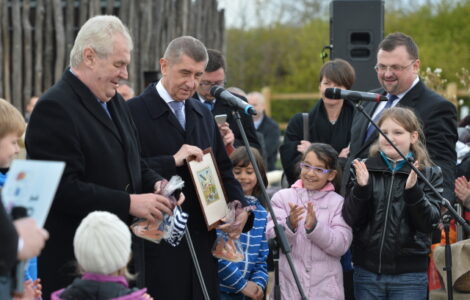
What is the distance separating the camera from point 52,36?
12.8m

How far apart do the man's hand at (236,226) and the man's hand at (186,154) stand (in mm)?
466

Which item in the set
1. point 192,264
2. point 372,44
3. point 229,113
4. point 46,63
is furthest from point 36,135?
point 46,63

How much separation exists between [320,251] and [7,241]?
10.3 feet

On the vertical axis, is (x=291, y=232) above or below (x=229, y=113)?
below

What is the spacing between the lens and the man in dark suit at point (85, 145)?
4.63 metres

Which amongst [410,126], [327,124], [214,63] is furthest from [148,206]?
[327,124]

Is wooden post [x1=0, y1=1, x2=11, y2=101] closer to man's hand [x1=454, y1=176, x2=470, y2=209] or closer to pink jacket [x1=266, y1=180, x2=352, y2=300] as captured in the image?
pink jacket [x1=266, y1=180, x2=352, y2=300]

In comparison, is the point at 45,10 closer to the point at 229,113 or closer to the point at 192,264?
the point at 229,113

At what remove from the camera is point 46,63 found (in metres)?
12.7

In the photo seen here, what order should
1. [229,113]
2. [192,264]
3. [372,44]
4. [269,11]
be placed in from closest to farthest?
1. [192,264]
2. [229,113]
3. [372,44]
4. [269,11]

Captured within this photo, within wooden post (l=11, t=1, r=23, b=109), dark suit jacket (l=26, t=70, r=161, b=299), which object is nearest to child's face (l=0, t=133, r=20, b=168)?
dark suit jacket (l=26, t=70, r=161, b=299)

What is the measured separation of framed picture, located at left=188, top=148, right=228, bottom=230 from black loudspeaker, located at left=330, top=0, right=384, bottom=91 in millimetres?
4410

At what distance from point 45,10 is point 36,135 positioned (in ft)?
27.6

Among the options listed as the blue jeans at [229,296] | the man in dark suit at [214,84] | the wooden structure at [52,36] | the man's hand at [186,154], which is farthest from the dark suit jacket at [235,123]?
the wooden structure at [52,36]
